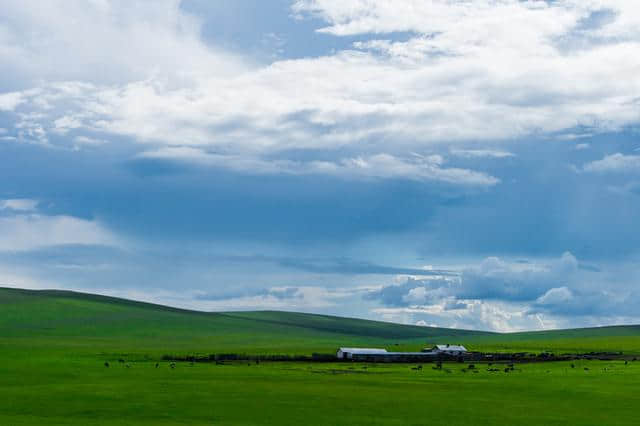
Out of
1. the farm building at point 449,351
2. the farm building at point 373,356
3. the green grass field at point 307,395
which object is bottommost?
the green grass field at point 307,395

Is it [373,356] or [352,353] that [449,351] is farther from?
[352,353]

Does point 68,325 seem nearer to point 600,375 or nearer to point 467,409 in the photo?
point 600,375

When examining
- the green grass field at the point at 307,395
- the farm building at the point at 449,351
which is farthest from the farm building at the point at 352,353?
the green grass field at the point at 307,395

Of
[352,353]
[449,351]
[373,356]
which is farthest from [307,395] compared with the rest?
[449,351]

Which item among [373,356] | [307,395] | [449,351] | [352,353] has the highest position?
[449,351]

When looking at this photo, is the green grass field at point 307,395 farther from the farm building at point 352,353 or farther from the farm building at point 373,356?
the farm building at point 352,353

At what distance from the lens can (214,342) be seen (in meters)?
191

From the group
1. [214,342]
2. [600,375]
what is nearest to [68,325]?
[214,342]

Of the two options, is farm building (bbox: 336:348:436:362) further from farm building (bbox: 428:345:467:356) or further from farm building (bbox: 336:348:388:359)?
farm building (bbox: 428:345:467:356)

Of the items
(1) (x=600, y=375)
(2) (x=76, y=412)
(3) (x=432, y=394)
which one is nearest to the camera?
(2) (x=76, y=412)

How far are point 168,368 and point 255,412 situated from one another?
146ft

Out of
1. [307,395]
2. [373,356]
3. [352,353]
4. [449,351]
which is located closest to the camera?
[307,395]

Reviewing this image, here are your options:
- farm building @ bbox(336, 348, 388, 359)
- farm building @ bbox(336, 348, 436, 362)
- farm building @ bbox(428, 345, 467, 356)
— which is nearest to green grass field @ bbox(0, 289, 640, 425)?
farm building @ bbox(336, 348, 436, 362)

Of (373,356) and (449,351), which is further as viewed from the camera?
(449,351)
